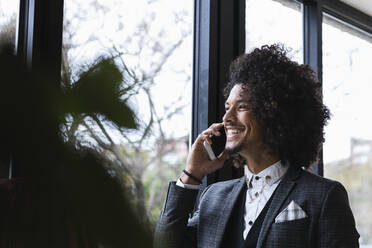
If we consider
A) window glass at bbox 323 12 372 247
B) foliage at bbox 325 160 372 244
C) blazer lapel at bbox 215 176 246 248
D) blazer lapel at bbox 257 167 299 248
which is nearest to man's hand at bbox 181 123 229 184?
blazer lapel at bbox 215 176 246 248

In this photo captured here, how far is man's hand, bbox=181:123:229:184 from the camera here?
5.56 feet

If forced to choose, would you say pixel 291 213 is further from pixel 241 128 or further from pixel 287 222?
pixel 241 128

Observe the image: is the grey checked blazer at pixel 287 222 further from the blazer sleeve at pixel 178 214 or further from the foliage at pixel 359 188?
the foliage at pixel 359 188

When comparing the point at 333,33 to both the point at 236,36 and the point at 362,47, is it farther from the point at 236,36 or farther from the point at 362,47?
the point at 236,36

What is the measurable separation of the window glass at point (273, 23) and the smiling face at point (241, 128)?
30.1 inches

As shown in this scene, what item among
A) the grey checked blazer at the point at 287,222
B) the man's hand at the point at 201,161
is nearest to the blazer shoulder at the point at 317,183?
the grey checked blazer at the point at 287,222

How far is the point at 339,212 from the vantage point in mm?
1412

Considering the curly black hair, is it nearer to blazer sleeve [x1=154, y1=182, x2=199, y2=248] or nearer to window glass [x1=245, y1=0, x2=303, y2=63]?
blazer sleeve [x1=154, y1=182, x2=199, y2=248]

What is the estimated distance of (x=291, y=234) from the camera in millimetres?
1437

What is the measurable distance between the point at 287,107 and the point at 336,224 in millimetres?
451

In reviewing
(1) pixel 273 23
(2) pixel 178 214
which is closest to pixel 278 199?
(2) pixel 178 214

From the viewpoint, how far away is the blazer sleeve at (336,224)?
1373mm

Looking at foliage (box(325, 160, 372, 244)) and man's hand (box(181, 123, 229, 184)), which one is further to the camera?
foliage (box(325, 160, 372, 244))

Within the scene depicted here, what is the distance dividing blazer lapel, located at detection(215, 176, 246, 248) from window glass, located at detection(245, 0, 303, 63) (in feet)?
3.06
